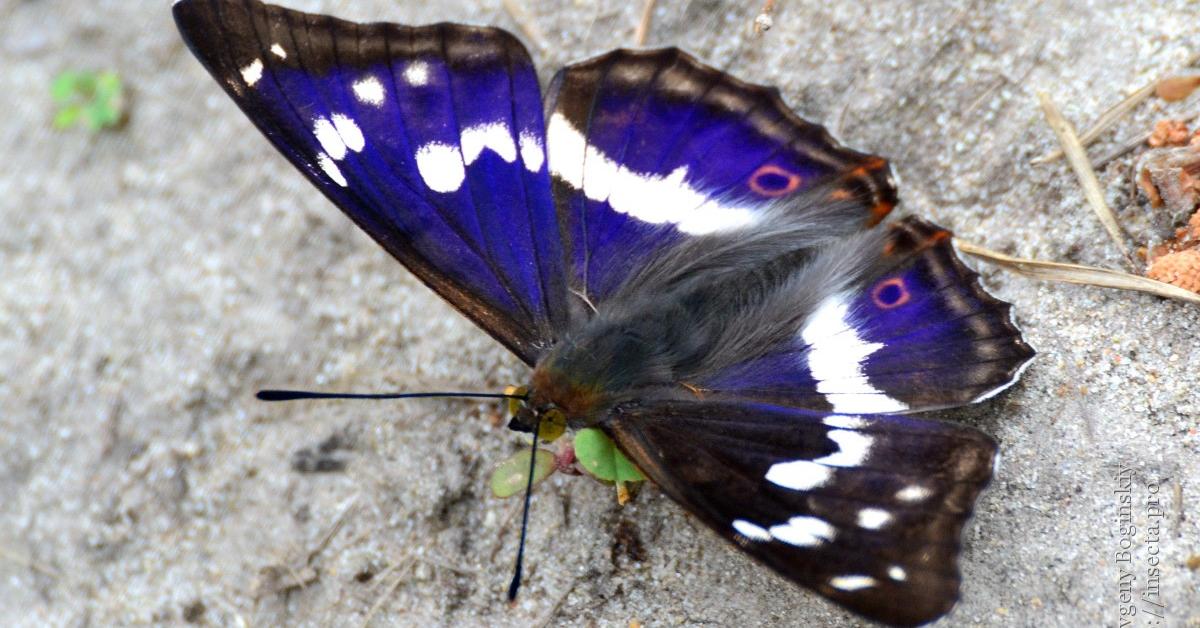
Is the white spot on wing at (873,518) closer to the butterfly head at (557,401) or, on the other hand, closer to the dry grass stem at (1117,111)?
the butterfly head at (557,401)

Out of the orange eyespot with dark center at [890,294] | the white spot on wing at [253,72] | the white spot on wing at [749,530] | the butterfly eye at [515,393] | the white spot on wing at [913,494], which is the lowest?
the white spot on wing at [749,530]

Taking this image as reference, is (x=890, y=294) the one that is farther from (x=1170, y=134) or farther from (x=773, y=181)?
(x=1170, y=134)

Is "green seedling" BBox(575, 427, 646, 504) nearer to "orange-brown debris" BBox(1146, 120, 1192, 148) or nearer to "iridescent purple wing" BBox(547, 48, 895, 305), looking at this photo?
"iridescent purple wing" BBox(547, 48, 895, 305)

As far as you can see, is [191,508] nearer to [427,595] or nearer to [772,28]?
[427,595]

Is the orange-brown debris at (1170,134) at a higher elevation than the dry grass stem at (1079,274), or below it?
higher

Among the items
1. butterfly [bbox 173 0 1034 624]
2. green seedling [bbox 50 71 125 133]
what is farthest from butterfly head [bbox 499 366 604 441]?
green seedling [bbox 50 71 125 133]

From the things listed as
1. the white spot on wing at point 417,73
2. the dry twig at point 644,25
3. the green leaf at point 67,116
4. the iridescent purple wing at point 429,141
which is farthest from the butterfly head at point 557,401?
the green leaf at point 67,116
